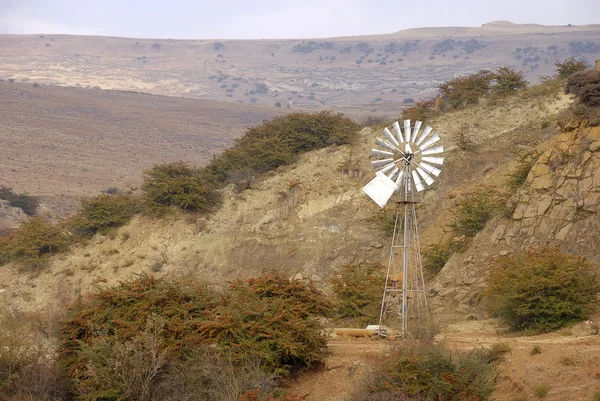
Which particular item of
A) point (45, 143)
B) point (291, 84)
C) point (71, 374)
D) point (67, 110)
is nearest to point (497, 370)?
point (71, 374)

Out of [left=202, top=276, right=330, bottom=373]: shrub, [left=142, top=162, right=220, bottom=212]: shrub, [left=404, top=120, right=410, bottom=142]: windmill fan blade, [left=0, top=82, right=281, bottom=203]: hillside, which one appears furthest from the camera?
[left=0, top=82, right=281, bottom=203]: hillside

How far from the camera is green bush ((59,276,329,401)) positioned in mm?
12172

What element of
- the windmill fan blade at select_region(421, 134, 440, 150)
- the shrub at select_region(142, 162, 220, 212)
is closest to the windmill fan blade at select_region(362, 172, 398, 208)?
the windmill fan blade at select_region(421, 134, 440, 150)

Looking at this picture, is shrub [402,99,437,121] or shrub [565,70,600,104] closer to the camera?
shrub [565,70,600,104]

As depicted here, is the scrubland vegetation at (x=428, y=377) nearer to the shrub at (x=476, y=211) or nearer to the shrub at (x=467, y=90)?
the shrub at (x=476, y=211)

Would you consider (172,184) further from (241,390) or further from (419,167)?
(241,390)

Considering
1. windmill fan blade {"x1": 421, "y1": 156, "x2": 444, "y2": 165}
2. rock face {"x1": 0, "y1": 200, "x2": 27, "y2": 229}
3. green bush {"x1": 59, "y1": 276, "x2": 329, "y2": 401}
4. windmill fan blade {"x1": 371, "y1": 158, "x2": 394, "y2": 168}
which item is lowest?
rock face {"x1": 0, "y1": 200, "x2": 27, "y2": 229}

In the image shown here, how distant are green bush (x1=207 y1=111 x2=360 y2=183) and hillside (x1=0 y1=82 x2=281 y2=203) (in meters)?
23.7

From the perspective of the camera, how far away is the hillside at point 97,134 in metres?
56.8

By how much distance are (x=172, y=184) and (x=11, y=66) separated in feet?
372

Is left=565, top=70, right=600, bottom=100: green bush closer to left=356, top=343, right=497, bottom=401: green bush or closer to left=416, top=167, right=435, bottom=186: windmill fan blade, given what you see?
left=416, top=167, right=435, bottom=186: windmill fan blade

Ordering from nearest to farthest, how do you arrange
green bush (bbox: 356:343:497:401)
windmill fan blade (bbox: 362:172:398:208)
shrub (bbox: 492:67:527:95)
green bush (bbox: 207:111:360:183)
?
green bush (bbox: 356:343:497:401)
windmill fan blade (bbox: 362:172:398:208)
shrub (bbox: 492:67:527:95)
green bush (bbox: 207:111:360:183)

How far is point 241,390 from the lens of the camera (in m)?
11.7

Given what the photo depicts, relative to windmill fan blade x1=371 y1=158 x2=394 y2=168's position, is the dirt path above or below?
below
